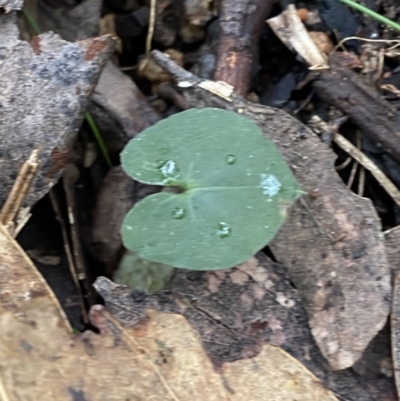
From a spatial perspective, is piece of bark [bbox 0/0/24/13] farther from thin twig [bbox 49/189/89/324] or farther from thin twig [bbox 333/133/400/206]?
thin twig [bbox 333/133/400/206]

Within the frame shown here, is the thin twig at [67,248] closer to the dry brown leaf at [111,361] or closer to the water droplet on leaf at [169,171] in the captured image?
the dry brown leaf at [111,361]

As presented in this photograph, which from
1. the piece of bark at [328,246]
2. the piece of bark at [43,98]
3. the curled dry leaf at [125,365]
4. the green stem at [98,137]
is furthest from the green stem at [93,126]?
the curled dry leaf at [125,365]

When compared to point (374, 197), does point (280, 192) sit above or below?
above

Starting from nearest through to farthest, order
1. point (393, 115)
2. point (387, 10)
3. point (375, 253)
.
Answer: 1. point (375, 253)
2. point (393, 115)
3. point (387, 10)

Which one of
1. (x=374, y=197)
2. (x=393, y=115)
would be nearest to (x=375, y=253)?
(x=374, y=197)

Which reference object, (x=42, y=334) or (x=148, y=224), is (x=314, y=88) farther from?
(x=42, y=334)

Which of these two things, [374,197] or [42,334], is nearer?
[42,334]

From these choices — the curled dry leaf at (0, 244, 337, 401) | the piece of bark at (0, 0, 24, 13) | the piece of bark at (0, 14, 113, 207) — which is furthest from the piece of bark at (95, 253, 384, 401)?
the piece of bark at (0, 0, 24, 13)
